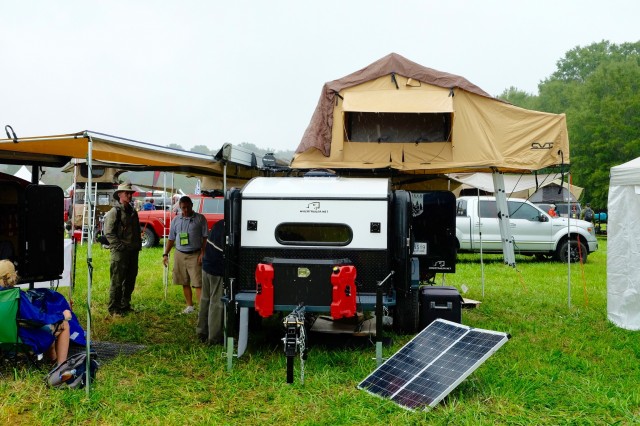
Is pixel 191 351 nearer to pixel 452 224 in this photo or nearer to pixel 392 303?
pixel 392 303

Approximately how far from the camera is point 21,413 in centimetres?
491

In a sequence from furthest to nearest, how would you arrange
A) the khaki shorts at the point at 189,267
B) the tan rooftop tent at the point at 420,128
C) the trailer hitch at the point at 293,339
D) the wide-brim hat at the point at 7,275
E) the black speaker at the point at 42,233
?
the khaki shorts at the point at 189,267 < the tan rooftop tent at the point at 420,128 < the black speaker at the point at 42,233 < the wide-brim hat at the point at 7,275 < the trailer hitch at the point at 293,339

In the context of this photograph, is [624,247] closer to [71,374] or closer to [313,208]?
[313,208]

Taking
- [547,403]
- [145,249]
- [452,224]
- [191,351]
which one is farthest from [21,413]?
[145,249]

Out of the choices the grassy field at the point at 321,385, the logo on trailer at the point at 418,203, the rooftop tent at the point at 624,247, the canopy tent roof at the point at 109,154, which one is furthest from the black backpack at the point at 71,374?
the rooftop tent at the point at 624,247

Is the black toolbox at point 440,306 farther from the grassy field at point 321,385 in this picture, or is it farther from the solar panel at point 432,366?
the solar panel at point 432,366

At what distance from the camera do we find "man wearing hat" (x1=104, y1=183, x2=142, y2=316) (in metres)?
8.84

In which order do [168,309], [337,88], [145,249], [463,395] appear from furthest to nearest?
[145,249]
[168,309]
[337,88]
[463,395]

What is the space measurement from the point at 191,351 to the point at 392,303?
218cm

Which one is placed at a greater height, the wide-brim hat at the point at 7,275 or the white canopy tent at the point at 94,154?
the white canopy tent at the point at 94,154

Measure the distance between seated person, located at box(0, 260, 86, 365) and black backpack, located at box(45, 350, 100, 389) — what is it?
0.94ft

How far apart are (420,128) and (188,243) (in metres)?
3.51

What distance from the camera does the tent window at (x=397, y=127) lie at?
851cm

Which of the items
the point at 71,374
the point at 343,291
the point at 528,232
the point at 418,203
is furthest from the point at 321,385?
the point at 528,232
